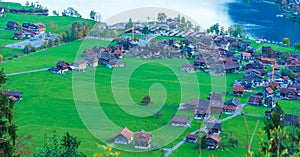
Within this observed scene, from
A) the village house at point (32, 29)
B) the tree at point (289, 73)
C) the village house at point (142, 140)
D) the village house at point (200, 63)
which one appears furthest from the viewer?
the village house at point (32, 29)

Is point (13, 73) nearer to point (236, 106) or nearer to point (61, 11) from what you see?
point (236, 106)

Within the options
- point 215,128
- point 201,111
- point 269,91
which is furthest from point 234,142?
point 269,91

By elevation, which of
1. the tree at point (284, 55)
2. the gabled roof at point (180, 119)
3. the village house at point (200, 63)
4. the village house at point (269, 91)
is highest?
the tree at point (284, 55)

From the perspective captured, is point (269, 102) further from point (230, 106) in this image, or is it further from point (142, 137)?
point (142, 137)

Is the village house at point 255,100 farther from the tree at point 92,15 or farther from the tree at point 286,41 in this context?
the tree at point 92,15

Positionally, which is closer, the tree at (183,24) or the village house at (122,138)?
the village house at (122,138)

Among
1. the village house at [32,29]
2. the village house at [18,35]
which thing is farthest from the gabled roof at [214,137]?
the village house at [32,29]

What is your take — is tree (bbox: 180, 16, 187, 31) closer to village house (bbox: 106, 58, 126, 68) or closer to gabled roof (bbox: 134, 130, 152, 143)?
village house (bbox: 106, 58, 126, 68)

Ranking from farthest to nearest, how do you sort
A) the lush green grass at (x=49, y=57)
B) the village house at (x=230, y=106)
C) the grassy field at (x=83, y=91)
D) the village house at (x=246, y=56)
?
the village house at (x=246, y=56) → the lush green grass at (x=49, y=57) → the village house at (x=230, y=106) → the grassy field at (x=83, y=91)
